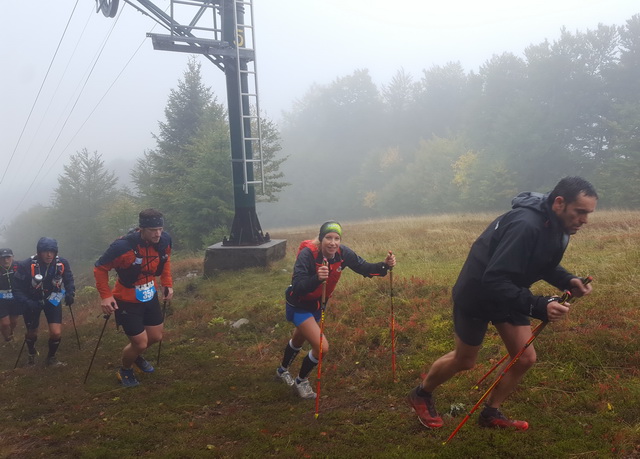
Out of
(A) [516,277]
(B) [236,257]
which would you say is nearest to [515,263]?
(A) [516,277]

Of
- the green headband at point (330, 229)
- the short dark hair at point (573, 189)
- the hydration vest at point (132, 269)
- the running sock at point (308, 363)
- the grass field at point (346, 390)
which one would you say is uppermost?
the short dark hair at point (573, 189)

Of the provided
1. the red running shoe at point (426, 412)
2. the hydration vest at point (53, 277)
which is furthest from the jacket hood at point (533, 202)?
the hydration vest at point (53, 277)

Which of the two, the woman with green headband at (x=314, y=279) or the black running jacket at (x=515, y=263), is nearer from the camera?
the black running jacket at (x=515, y=263)

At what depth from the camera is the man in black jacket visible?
3.50 metres

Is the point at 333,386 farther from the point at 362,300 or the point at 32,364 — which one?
the point at 32,364

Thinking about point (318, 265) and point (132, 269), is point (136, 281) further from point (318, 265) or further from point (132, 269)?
point (318, 265)

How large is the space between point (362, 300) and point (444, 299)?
1758 mm

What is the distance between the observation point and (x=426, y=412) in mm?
4617

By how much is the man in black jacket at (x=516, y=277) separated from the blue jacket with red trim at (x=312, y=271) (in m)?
1.65

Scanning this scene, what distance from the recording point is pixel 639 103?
35938mm

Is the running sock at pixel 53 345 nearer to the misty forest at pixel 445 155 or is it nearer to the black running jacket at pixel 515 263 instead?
the black running jacket at pixel 515 263

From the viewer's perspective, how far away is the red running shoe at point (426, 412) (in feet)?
15.0

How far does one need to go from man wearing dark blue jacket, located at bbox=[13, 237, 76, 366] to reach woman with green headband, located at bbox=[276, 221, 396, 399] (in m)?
5.03

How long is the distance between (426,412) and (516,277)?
6.26ft
